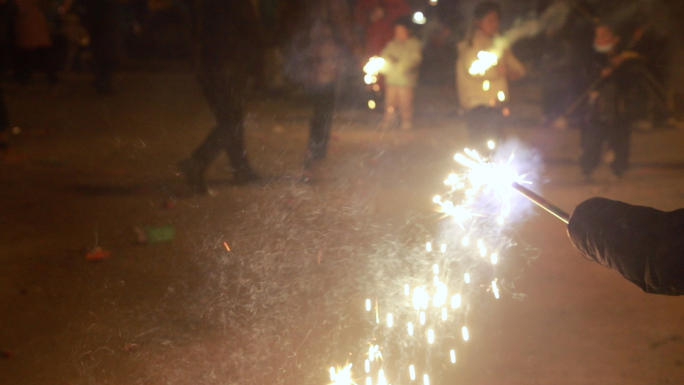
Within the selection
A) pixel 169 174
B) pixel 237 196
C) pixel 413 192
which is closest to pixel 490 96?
pixel 413 192

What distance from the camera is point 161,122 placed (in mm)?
11273

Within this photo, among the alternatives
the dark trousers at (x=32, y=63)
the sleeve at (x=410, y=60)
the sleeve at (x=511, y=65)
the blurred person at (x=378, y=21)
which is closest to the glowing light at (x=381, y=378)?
the sleeve at (x=511, y=65)

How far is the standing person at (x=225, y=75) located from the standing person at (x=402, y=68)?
14.5 ft

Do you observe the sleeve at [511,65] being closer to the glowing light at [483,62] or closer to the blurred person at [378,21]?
the glowing light at [483,62]

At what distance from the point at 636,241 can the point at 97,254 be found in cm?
398

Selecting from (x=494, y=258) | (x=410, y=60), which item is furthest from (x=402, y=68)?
(x=494, y=258)

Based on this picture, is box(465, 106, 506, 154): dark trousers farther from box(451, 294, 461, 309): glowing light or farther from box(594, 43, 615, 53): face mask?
box(451, 294, 461, 309): glowing light

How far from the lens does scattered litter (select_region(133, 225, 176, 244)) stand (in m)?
5.54

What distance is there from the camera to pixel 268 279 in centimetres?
477

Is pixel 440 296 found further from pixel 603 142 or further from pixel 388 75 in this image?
pixel 388 75

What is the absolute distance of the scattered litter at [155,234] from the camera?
5.54m

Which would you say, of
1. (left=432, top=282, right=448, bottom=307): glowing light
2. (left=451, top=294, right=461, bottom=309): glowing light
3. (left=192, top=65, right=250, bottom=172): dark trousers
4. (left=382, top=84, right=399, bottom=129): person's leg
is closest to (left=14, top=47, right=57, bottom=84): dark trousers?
(left=382, top=84, right=399, bottom=129): person's leg

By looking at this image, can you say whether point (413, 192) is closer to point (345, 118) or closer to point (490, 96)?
point (490, 96)

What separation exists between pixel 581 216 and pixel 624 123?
6268 millimetres
